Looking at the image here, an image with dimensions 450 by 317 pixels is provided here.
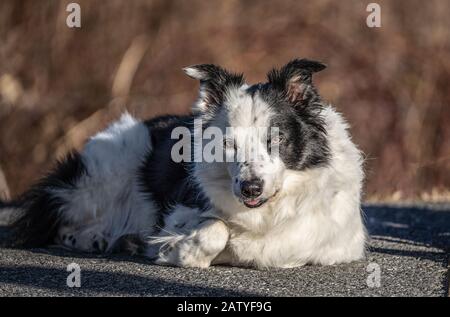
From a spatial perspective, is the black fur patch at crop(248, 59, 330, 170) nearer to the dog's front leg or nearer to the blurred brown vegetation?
the dog's front leg

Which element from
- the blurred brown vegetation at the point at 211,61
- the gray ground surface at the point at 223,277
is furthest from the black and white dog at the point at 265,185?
the blurred brown vegetation at the point at 211,61

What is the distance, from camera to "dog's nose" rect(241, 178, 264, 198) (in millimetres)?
5570

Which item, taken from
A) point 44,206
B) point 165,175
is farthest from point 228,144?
point 44,206

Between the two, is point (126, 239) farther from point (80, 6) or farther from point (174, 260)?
point (80, 6)

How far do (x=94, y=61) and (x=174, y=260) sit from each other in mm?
10552

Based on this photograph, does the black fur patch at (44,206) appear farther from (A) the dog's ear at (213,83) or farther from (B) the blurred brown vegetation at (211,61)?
(B) the blurred brown vegetation at (211,61)

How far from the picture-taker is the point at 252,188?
5.57 m

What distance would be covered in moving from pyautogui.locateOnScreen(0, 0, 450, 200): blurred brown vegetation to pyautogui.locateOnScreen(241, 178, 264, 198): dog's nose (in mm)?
9243

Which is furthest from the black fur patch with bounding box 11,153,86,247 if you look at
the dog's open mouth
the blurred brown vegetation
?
the blurred brown vegetation

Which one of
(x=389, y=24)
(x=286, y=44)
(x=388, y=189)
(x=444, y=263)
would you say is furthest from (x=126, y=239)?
(x=389, y=24)

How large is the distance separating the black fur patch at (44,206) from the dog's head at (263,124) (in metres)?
1.59

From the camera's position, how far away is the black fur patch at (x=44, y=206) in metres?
7.14

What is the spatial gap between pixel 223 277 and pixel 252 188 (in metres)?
0.61

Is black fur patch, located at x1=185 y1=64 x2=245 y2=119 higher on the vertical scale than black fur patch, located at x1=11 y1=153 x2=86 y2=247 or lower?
higher
